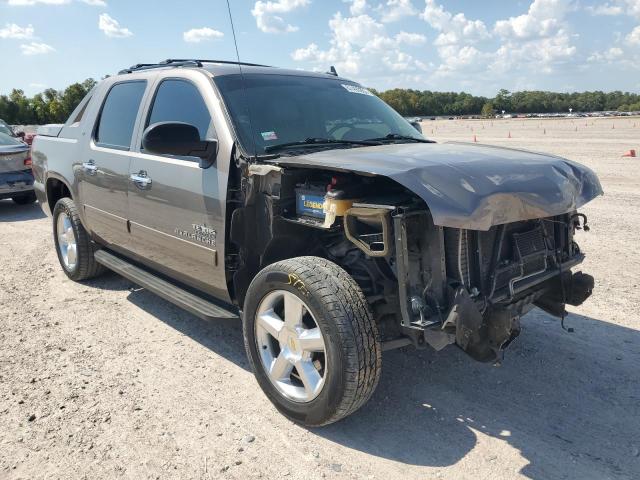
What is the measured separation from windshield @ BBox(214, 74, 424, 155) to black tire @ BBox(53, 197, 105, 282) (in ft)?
8.49

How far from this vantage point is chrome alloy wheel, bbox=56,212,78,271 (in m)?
5.63

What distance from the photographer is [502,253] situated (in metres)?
3.05

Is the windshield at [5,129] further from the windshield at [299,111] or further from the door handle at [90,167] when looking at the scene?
the windshield at [299,111]

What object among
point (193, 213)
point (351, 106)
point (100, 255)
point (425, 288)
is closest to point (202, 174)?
point (193, 213)

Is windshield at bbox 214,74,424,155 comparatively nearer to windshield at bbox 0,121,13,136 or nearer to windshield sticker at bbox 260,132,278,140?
windshield sticker at bbox 260,132,278,140

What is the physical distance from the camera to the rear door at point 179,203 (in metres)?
3.53

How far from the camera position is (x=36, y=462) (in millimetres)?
2785

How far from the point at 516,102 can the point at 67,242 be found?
14312 centimetres

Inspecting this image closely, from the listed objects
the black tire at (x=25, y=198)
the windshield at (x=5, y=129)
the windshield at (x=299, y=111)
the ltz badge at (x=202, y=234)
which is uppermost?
the windshield at (x=5, y=129)

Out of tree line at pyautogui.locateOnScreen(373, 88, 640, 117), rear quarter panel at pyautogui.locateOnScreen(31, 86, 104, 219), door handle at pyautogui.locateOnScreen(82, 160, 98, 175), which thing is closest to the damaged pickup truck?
door handle at pyautogui.locateOnScreen(82, 160, 98, 175)

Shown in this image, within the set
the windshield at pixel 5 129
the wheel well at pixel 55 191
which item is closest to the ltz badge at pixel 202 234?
the wheel well at pixel 55 191

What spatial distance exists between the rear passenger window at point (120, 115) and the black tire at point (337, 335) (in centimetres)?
228

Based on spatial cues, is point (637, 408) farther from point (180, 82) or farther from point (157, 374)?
point (180, 82)

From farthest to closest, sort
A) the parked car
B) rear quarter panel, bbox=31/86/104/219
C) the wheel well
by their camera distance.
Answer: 1. the parked car
2. the wheel well
3. rear quarter panel, bbox=31/86/104/219
